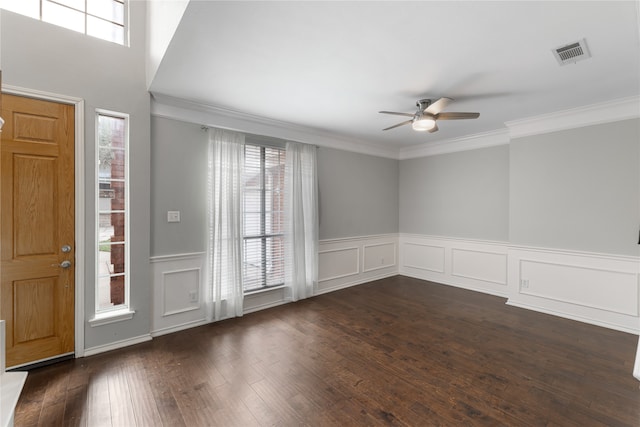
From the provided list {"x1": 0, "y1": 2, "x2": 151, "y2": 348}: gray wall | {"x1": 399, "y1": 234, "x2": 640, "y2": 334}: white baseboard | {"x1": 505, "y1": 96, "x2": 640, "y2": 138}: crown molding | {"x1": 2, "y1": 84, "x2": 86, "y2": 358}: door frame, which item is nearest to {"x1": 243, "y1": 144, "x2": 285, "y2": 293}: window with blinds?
{"x1": 0, "y1": 2, "x2": 151, "y2": 348}: gray wall

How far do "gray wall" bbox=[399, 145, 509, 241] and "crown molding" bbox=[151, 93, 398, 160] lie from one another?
1479 millimetres

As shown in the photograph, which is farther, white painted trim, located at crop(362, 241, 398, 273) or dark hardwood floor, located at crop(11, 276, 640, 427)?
white painted trim, located at crop(362, 241, 398, 273)

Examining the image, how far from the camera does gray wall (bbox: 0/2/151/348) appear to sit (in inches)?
97.5

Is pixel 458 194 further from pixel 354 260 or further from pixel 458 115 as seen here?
pixel 458 115

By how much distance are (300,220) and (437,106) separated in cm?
240

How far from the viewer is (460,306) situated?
420 cm

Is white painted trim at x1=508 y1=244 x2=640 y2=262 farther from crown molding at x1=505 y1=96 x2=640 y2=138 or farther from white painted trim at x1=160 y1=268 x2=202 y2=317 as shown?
white painted trim at x1=160 y1=268 x2=202 y2=317

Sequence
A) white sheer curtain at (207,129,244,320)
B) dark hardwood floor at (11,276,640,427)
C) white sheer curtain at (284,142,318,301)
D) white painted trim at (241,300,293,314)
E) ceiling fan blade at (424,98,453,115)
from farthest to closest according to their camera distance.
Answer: white sheer curtain at (284,142,318,301), white painted trim at (241,300,293,314), white sheer curtain at (207,129,244,320), ceiling fan blade at (424,98,453,115), dark hardwood floor at (11,276,640,427)

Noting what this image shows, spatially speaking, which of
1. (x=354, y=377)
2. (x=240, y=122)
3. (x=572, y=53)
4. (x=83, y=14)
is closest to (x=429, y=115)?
(x=572, y=53)

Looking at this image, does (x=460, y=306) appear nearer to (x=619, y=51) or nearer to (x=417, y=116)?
(x=417, y=116)

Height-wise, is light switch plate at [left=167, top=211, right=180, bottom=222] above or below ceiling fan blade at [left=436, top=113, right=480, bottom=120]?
below

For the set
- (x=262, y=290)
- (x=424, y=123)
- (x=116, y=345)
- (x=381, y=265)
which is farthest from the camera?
(x=381, y=265)

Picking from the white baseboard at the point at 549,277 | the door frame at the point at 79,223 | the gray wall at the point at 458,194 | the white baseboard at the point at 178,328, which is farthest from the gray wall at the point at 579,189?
the door frame at the point at 79,223

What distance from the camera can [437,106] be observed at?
2.93m
